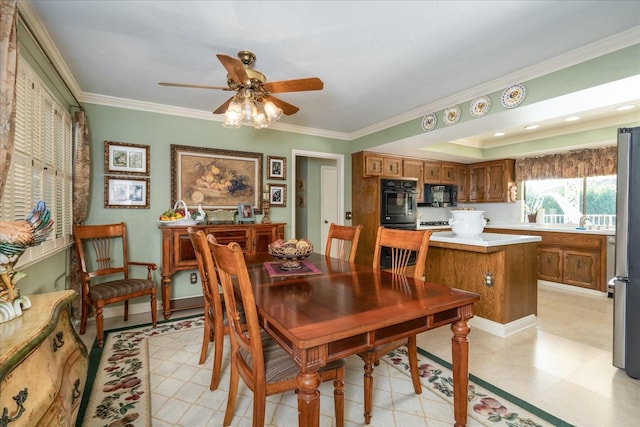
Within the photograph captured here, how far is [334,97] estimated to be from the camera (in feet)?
10.3

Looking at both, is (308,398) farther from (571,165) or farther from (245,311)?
(571,165)

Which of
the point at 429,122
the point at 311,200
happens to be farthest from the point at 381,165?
the point at 311,200

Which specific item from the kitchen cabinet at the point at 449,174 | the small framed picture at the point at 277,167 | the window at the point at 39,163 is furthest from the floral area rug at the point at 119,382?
the kitchen cabinet at the point at 449,174

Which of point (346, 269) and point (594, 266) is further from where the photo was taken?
point (594, 266)

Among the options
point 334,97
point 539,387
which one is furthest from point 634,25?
point 539,387

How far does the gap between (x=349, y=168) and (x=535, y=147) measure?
313 centimetres

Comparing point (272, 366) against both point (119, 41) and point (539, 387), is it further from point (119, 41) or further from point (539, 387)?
point (119, 41)

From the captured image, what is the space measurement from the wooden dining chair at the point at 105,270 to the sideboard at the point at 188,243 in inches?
8.0

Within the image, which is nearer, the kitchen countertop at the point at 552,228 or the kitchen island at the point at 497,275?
the kitchen island at the point at 497,275

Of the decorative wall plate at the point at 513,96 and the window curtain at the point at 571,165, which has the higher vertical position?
the decorative wall plate at the point at 513,96

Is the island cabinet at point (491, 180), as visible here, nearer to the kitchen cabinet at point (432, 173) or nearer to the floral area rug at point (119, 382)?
the kitchen cabinet at point (432, 173)

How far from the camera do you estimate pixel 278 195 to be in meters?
4.17

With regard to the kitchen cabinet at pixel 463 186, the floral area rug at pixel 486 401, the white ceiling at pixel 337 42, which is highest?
the white ceiling at pixel 337 42

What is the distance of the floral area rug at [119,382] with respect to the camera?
1.62 m
